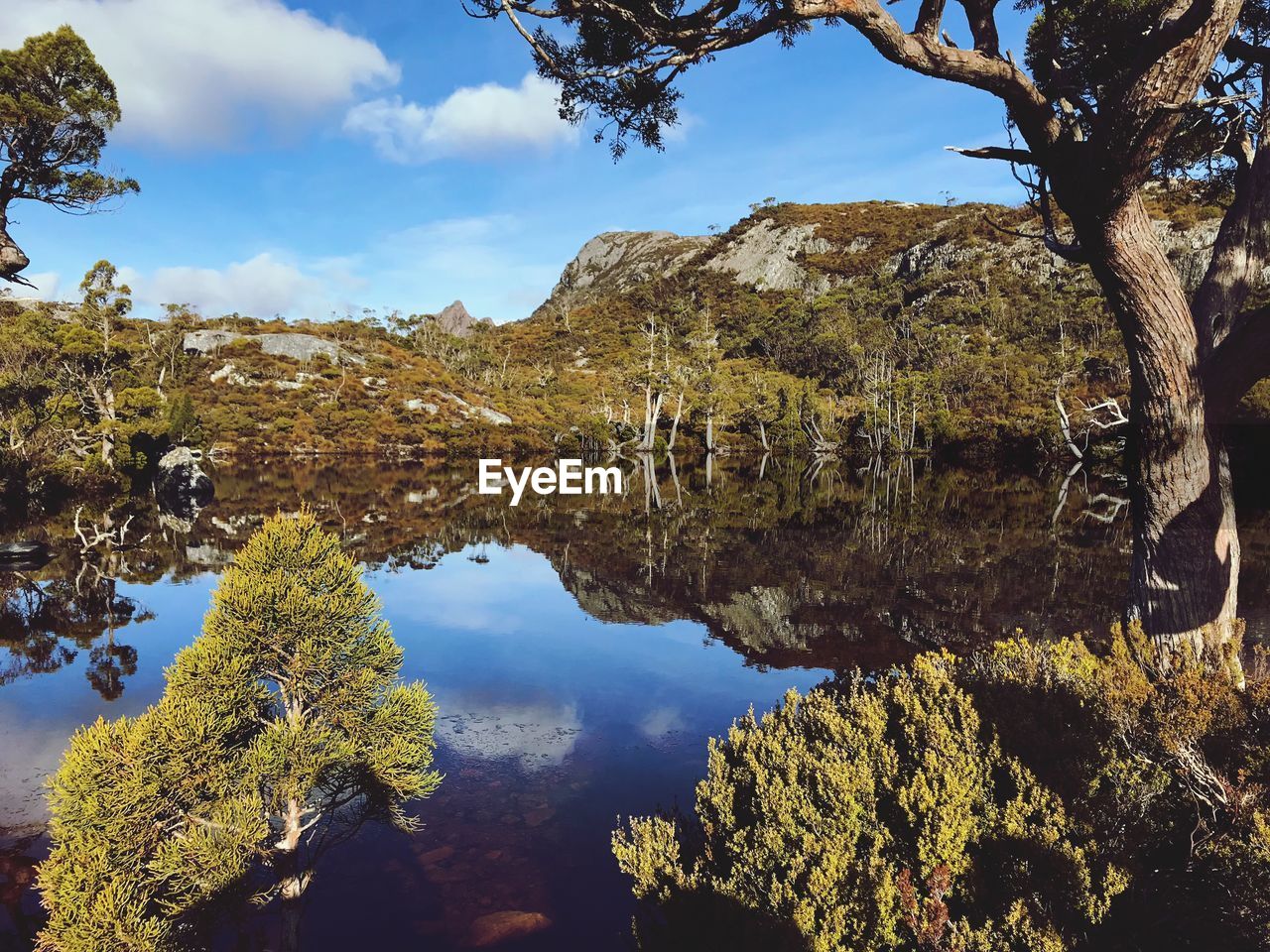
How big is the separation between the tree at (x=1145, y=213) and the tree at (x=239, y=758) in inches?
224

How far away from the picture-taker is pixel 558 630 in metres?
15.8

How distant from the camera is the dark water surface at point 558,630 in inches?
276

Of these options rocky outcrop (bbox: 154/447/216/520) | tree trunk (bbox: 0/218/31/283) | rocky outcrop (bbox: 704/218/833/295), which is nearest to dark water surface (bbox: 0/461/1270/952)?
rocky outcrop (bbox: 154/447/216/520)

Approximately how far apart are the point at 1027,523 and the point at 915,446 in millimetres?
47336

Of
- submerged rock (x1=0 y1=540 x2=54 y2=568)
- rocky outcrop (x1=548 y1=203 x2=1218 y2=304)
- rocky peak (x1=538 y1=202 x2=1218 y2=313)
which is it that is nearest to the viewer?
submerged rock (x1=0 y1=540 x2=54 y2=568)

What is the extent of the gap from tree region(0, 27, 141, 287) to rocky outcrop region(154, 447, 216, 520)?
24712 millimetres

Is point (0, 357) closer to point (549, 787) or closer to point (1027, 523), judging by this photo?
point (549, 787)

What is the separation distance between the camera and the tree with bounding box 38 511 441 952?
189 inches

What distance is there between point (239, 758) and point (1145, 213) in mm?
9369

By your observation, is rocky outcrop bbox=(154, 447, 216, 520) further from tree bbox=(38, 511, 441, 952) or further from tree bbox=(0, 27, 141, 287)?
tree bbox=(38, 511, 441, 952)

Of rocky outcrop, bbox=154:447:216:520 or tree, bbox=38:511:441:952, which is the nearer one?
tree, bbox=38:511:441:952

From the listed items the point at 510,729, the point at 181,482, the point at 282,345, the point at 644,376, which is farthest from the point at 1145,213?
the point at 282,345

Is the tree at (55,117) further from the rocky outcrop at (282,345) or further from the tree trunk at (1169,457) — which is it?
the rocky outcrop at (282,345)

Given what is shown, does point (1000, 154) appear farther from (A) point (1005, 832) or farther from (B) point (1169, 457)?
(A) point (1005, 832)
